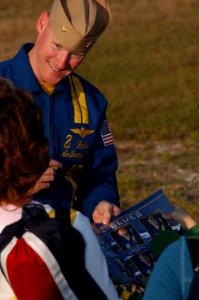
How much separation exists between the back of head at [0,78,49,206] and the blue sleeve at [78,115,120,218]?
152 centimetres

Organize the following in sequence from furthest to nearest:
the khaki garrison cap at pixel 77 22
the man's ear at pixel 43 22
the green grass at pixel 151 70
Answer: the green grass at pixel 151 70
the man's ear at pixel 43 22
the khaki garrison cap at pixel 77 22

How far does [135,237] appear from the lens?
3365 mm

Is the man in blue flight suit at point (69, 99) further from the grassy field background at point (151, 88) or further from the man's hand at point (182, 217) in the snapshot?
the grassy field background at point (151, 88)

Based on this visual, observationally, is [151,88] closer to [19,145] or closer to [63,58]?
[63,58]

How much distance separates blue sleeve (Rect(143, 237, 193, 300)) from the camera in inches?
90.0

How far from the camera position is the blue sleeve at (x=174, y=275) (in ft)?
7.50

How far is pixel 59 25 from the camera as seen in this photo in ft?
12.7

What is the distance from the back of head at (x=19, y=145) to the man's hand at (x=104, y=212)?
104cm

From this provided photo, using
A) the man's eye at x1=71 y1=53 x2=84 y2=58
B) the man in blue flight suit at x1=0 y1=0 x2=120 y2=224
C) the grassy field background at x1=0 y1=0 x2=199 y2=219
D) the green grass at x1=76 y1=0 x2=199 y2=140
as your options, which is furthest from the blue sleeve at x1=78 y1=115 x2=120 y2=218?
the green grass at x1=76 y1=0 x2=199 y2=140

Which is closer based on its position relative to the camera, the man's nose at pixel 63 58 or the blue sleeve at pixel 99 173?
the man's nose at pixel 63 58

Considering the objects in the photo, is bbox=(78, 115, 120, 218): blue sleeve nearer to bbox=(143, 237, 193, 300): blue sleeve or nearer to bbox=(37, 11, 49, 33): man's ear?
bbox=(37, 11, 49, 33): man's ear

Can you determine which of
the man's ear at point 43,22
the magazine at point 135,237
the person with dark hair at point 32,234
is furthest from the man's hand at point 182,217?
the man's ear at point 43,22

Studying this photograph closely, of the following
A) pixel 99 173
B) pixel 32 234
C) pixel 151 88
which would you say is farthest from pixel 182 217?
pixel 151 88

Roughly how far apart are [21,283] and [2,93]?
510 millimetres
